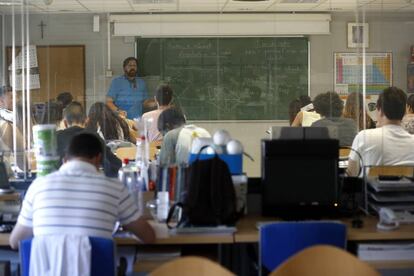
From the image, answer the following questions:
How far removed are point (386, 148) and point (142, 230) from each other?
7.11ft

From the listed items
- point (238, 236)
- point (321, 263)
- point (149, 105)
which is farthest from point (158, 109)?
point (321, 263)

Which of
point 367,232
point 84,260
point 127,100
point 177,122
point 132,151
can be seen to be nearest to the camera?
point 84,260

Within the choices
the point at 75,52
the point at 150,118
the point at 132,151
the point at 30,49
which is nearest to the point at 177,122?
the point at 150,118

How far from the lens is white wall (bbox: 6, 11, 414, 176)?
300 inches

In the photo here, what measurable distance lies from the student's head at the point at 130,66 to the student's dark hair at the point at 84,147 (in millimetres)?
4693

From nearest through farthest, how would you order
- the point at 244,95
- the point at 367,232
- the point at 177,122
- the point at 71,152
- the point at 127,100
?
1. the point at 71,152
2. the point at 367,232
3. the point at 177,122
4. the point at 127,100
5. the point at 244,95

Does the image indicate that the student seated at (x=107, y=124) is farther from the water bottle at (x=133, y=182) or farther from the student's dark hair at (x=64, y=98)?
the water bottle at (x=133, y=182)

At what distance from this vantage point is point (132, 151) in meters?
5.41

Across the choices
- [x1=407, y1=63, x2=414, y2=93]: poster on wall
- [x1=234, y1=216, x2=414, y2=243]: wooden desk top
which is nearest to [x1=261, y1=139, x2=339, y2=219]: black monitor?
[x1=234, y1=216, x2=414, y2=243]: wooden desk top

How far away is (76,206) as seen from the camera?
2.71 metres

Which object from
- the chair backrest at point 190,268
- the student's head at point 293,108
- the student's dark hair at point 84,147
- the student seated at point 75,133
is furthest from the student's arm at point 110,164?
the student's head at point 293,108

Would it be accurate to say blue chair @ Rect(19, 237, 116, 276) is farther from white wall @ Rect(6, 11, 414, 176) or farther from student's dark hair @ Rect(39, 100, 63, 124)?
white wall @ Rect(6, 11, 414, 176)

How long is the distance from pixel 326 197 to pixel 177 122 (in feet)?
9.22

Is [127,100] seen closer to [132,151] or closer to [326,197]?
[132,151]
